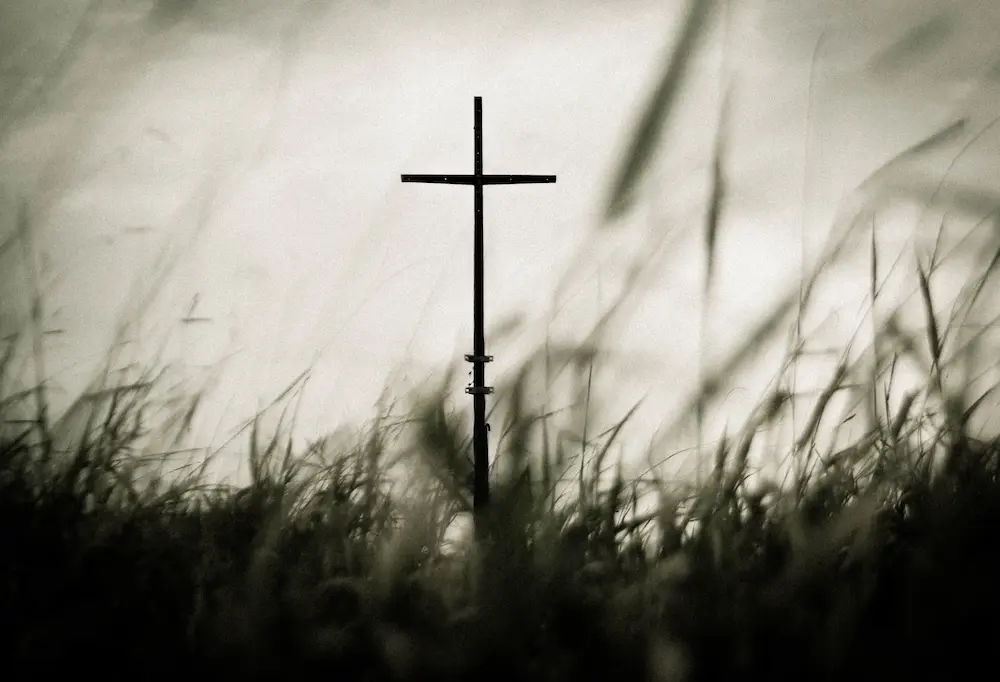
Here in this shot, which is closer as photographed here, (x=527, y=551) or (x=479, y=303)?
(x=527, y=551)

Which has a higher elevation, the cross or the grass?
the cross

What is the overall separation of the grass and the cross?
7cm

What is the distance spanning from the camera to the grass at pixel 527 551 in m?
1.57

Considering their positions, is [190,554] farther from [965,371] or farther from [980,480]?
[965,371]

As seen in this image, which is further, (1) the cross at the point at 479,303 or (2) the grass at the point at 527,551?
(1) the cross at the point at 479,303

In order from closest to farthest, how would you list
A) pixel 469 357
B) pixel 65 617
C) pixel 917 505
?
pixel 65 617, pixel 917 505, pixel 469 357

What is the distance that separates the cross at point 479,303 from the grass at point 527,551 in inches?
2.6

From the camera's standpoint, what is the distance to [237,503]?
6.88ft

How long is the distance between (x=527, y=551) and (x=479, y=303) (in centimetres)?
95

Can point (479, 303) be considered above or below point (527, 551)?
above

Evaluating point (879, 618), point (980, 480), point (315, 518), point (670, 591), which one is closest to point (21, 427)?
point (315, 518)

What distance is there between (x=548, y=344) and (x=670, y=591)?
886mm

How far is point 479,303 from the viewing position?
2.59 m

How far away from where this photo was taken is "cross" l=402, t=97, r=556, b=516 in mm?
2330
